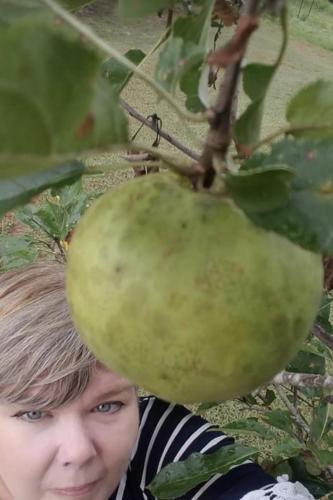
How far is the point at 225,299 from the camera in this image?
45 centimetres

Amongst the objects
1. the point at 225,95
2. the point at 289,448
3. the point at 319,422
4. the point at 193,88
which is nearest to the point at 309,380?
the point at 289,448

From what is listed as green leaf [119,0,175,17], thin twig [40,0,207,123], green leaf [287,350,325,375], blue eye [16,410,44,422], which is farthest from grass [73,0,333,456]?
thin twig [40,0,207,123]

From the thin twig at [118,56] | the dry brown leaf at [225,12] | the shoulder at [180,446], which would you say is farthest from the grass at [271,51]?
the thin twig at [118,56]

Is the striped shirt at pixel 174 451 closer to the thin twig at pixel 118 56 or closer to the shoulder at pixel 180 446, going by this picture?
the shoulder at pixel 180 446

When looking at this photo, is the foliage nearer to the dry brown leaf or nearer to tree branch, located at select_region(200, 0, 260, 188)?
tree branch, located at select_region(200, 0, 260, 188)

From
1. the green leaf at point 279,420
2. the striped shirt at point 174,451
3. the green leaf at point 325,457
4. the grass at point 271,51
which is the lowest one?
the grass at point 271,51

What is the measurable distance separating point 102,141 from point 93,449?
108 centimetres

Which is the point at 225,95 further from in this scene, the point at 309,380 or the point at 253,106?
the point at 309,380

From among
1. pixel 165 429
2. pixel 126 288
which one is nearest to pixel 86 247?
A: pixel 126 288

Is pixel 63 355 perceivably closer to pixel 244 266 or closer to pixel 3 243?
pixel 3 243

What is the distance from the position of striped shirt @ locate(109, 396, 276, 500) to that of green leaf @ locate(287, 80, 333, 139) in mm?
1063

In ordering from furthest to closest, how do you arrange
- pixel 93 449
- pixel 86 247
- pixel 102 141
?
pixel 93 449
pixel 86 247
pixel 102 141

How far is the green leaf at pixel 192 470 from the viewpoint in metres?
1.23

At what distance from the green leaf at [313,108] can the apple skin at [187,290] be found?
96mm
